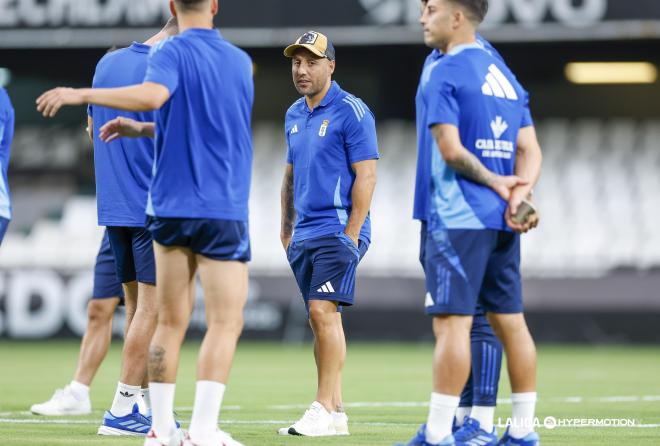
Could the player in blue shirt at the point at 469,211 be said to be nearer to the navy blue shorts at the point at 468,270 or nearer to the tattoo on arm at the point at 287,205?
the navy blue shorts at the point at 468,270

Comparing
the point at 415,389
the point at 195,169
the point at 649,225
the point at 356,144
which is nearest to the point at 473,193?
the point at 195,169

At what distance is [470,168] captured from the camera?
579cm

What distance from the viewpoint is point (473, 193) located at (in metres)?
5.87

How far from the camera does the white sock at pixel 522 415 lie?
5969mm

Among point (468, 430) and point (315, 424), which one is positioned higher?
point (468, 430)

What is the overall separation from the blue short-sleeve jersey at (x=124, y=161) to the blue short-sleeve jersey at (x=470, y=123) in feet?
6.81

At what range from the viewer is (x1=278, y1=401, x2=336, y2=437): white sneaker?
709 centimetres

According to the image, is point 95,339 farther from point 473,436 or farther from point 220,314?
point 473,436

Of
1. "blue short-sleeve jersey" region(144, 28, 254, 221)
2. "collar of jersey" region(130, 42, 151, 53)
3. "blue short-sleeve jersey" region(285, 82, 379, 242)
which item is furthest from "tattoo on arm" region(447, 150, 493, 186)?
"collar of jersey" region(130, 42, 151, 53)

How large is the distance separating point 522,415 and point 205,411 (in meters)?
1.60

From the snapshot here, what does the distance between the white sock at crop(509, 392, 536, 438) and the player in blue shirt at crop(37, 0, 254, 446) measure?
143 centimetres

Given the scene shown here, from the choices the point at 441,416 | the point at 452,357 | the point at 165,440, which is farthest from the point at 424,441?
the point at 165,440

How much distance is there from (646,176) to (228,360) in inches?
611

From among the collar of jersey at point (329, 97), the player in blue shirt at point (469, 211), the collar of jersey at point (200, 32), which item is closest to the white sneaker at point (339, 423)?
the player in blue shirt at point (469, 211)
